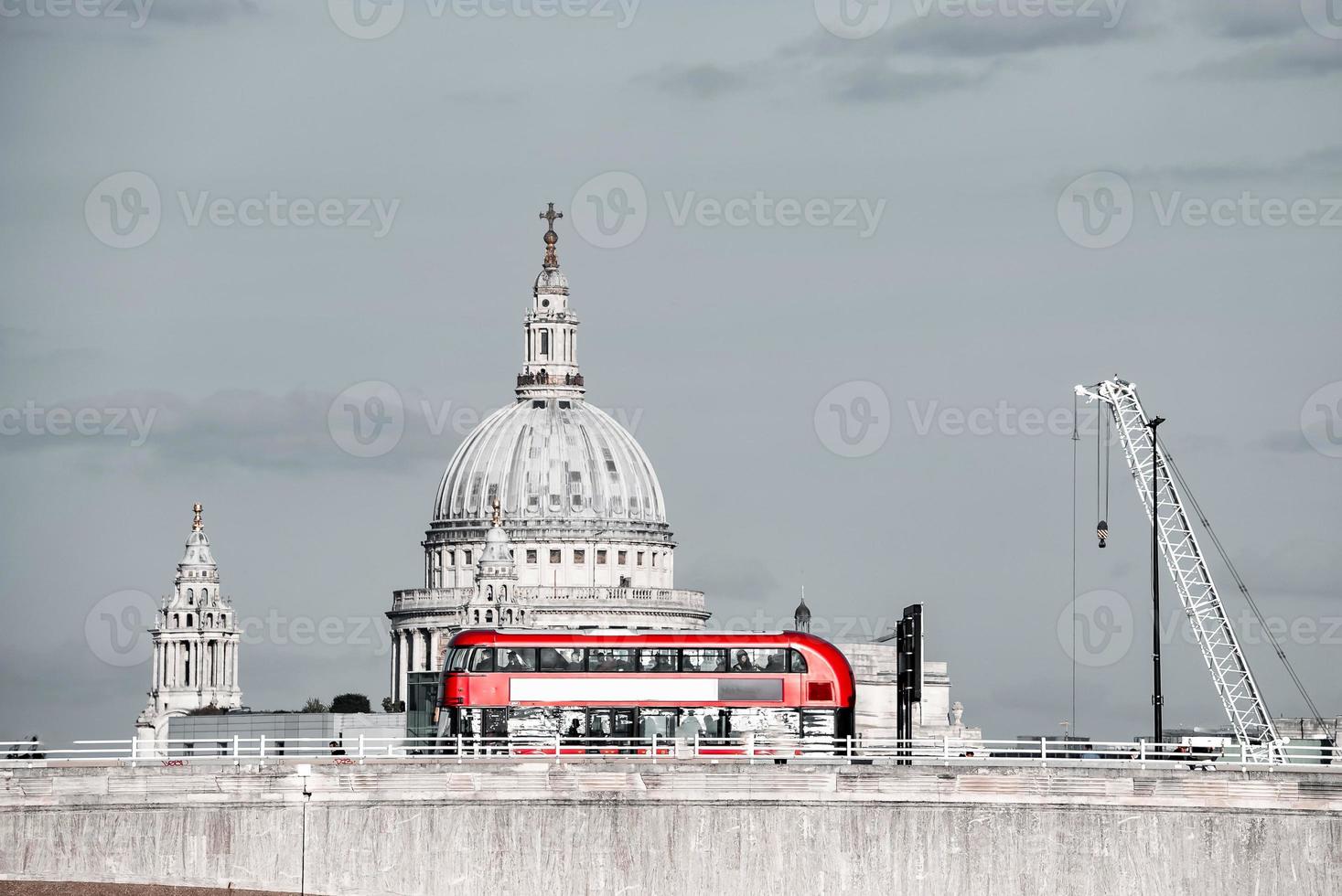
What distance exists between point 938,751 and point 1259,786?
29.5 feet

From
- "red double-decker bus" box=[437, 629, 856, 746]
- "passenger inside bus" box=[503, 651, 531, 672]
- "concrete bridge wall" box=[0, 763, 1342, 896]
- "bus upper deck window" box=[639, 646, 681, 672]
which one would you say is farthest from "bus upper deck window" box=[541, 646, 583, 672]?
"concrete bridge wall" box=[0, 763, 1342, 896]

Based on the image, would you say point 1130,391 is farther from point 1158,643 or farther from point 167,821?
point 167,821

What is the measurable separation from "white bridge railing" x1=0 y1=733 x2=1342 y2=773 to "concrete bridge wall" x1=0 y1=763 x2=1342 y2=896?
0.90 metres

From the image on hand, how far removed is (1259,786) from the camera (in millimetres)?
83375

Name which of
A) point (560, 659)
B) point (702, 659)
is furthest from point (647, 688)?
point (560, 659)

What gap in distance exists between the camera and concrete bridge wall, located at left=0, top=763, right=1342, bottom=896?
8188cm

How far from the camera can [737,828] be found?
83625 millimetres

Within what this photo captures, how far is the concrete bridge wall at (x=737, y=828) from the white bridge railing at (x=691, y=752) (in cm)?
90

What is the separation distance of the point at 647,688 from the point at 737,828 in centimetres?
1393

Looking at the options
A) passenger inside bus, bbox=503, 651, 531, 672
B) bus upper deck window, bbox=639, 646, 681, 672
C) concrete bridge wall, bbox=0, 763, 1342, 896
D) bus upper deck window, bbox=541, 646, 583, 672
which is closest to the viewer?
concrete bridge wall, bbox=0, 763, 1342, 896

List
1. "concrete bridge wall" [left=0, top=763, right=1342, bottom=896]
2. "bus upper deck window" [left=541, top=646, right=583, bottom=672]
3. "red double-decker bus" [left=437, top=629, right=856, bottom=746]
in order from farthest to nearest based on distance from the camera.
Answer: "bus upper deck window" [left=541, top=646, right=583, bottom=672] < "red double-decker bus" [left=437, top=629, right=856, bottom=746] < "concrete bridge wall" [left=0, top=763, right=1342, bottom=896]

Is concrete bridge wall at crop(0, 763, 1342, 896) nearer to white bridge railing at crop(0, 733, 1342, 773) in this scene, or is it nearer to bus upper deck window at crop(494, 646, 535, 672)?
white bridge railing at crop(0, 733, 1342, 773)

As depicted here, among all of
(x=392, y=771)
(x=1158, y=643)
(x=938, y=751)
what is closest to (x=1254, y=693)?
(x=1158, y=643)

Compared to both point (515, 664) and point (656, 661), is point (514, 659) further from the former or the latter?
point (656, 661)
